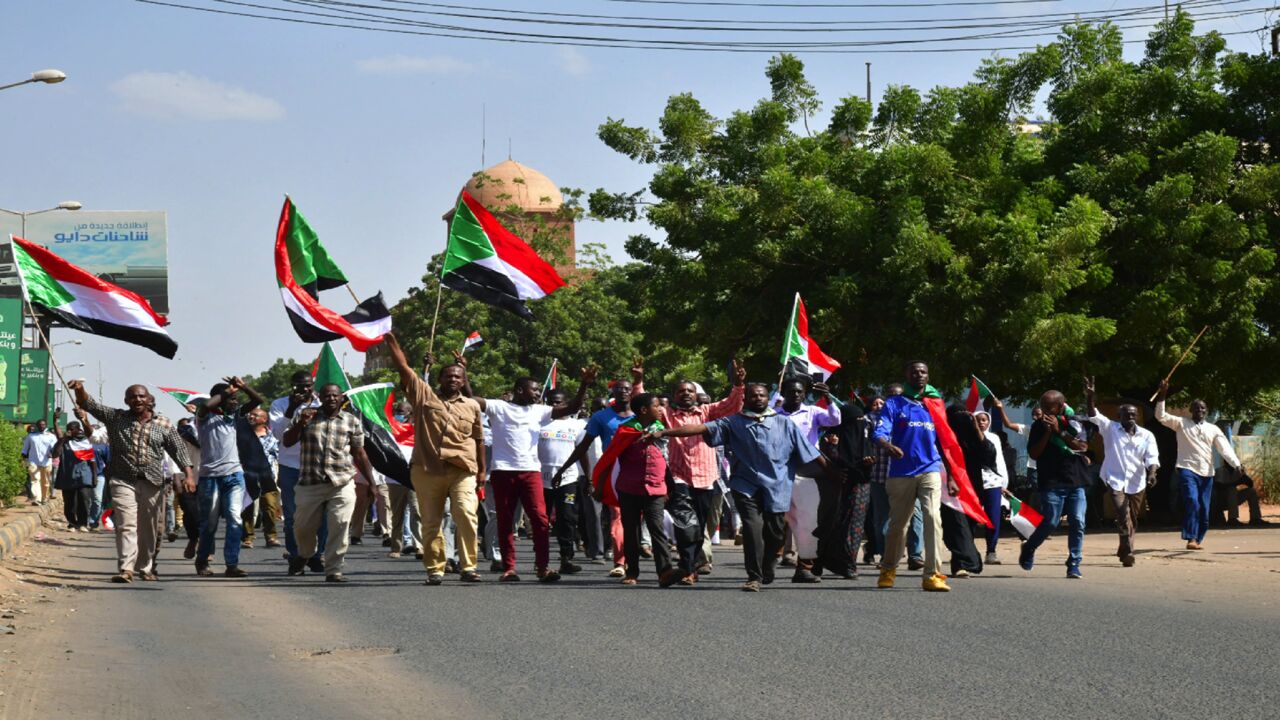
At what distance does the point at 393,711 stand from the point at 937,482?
248 inches

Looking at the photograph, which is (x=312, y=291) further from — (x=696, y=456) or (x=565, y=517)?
(x=696, y=456)

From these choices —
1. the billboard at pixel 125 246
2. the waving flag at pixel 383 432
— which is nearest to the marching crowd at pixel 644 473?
the waving flag at pixel 383 432

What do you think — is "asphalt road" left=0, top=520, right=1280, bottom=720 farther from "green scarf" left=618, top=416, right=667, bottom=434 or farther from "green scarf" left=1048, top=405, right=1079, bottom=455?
"green scarf" left=1048, top=405, right=1079, bottom=455

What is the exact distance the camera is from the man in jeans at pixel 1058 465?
14141 mm

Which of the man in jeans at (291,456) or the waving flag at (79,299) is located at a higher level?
the waving flag at (79,299)

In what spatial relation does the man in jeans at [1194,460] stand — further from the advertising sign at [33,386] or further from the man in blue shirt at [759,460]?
the advertising sign at [33,386]

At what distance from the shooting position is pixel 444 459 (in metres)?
12.7

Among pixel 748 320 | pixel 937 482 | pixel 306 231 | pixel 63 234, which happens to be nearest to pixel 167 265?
pixel 63 234

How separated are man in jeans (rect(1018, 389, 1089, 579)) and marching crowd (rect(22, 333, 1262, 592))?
16 mm

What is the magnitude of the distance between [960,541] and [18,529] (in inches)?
509

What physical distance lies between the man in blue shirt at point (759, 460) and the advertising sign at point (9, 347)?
34.3 m

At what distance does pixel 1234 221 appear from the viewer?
2159 cm

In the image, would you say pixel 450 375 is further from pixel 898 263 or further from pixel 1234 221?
pixel 1234 221

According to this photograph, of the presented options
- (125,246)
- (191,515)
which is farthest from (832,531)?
(125,246)
